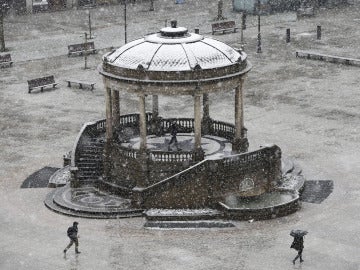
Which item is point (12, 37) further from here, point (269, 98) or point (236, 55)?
point (236, 55)

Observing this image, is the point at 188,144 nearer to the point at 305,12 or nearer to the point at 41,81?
the point at 41,81

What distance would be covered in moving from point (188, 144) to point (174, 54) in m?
4.58

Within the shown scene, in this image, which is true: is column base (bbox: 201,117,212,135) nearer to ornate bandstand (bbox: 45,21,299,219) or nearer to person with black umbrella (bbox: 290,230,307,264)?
ornate bandstand (bbox: 45,21,299,219)

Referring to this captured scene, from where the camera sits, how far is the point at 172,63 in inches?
1247

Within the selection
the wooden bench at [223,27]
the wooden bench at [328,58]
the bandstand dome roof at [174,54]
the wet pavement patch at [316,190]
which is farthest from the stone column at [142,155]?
the wooden bench at [223,27]

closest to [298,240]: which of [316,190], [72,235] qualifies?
[72,235]

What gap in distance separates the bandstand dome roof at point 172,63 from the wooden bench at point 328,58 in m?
25.2

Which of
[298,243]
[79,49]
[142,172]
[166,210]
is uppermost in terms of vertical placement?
[79,49]

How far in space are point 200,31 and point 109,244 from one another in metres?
44.1

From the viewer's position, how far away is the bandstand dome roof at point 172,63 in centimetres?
3134

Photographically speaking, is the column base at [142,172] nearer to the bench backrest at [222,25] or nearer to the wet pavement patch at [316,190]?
the wet pavement patch at [316,190]

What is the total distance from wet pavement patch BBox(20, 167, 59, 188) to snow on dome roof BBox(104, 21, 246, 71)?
6.07 meters

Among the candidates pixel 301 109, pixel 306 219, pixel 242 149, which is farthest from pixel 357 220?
pixel 301 109

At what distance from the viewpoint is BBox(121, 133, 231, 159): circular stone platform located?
1346 inches
